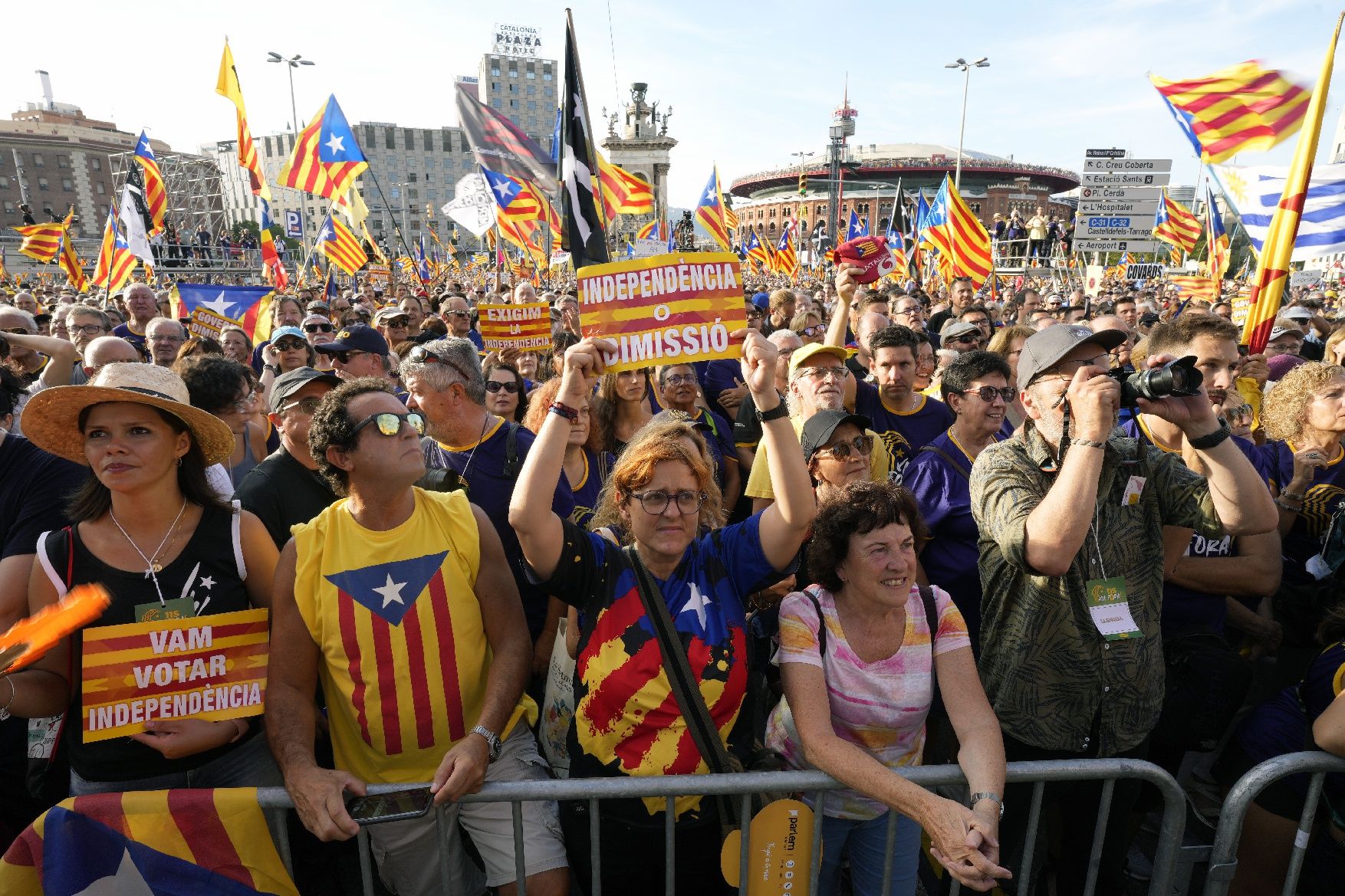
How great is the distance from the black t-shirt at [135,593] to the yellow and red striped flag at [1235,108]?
6808mm

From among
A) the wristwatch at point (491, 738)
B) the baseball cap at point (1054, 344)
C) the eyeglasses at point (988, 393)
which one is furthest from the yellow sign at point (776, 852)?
the eyeglasses at point (988, 393)

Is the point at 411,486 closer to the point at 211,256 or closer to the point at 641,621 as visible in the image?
the point at 641,621

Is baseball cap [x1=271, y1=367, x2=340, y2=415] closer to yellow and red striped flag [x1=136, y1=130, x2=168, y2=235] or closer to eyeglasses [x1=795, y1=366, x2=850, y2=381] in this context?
eyeglasses [x1=795, y1=366, x2=850, y2=381]

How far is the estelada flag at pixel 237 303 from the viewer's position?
7.86 metres

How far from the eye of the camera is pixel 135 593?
2.22m

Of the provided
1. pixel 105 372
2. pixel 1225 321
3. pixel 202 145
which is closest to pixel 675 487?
pixel 105 372

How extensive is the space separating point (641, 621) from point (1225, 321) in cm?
319

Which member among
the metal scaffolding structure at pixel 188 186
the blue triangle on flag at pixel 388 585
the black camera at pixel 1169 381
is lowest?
the blue triangle on flag at pixel 388 585

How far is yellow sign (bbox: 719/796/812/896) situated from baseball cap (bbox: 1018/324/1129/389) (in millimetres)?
1559

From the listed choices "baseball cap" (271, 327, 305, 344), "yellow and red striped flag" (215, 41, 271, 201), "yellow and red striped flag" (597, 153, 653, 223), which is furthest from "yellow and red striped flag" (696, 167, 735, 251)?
"baseball cap" (271, 327, 305, 344)

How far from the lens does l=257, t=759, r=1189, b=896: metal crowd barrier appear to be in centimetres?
198

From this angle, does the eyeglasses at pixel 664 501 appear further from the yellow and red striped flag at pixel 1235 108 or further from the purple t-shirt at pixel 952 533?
the yellow and red striped flag at pixel 1235 108

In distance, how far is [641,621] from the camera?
2209 mm

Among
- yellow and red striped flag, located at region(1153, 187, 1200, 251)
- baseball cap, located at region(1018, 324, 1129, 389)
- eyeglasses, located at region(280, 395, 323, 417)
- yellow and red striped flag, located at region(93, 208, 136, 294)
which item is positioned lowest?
eyeglasses, located at region(280, 395, 323, 417)
